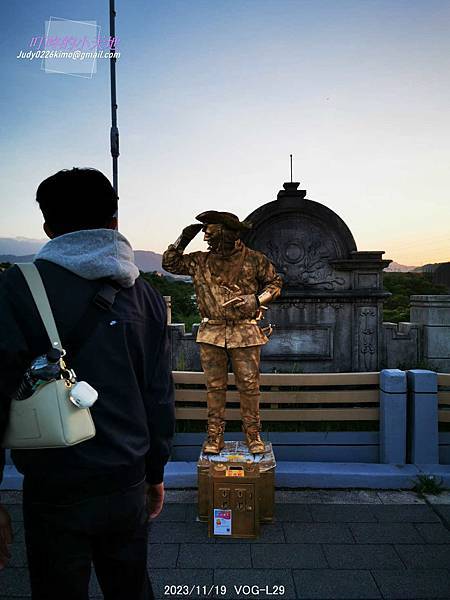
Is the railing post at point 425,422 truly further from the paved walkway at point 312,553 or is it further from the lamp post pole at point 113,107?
the lamp post pole at point 113,107

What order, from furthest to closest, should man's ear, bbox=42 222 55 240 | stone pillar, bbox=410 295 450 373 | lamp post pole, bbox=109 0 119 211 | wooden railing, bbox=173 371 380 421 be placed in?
stone pillar, bbox=410 295 450 373, lamp post pole, bbox=109 0 119 211, wooden railing, bbox=173 371 380 421, man's ear, bbox=42 222 55 240

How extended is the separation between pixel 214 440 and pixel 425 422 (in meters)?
2.00

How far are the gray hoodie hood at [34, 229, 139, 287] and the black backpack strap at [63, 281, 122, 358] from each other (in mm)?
67

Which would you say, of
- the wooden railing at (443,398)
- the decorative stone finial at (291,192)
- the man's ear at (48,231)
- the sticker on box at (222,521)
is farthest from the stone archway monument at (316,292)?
the man's ear at (48,231)

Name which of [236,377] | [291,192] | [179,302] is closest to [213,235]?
[236,377]

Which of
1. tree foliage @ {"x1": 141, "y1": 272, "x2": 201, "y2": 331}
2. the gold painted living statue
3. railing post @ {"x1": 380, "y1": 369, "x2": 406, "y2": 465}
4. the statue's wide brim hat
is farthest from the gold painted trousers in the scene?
tree foliage @ {"x1": 141, "y1": 272, "x2": 201, "y2": 331}

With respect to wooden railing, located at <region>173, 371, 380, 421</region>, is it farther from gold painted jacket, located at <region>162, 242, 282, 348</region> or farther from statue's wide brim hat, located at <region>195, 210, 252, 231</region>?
statue's wide brim hat, located at <region>195, 210, 252, 231</region>

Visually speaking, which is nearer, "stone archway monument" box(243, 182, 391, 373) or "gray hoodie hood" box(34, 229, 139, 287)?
"gray hoodie hood" box(34, 229, 139, 287)

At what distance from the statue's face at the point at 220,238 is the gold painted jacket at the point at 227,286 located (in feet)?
0.23

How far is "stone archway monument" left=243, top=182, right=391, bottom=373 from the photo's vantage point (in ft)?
24.9

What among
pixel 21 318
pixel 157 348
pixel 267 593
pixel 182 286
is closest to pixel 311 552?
pixel 267 593

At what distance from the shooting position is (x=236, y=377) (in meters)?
3.84

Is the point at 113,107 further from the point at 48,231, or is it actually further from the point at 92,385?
the point at 92,385

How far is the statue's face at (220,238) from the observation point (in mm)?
3693
